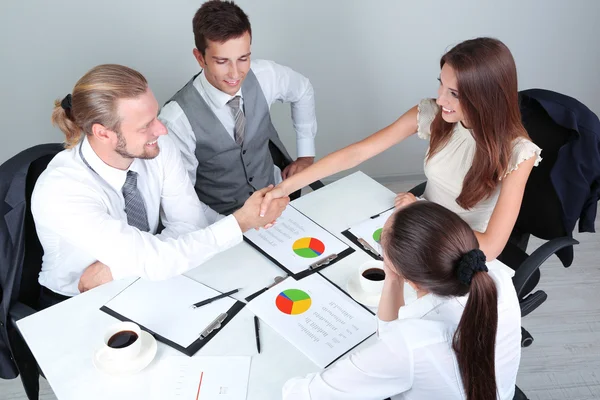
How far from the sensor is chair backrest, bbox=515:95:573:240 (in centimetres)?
189

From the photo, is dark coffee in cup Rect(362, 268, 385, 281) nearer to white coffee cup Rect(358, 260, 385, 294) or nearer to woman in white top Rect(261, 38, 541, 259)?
white coffee cup Rect(358, 260, 385, 294)

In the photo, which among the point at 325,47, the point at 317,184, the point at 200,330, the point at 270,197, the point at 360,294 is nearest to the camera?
the point at 200,330

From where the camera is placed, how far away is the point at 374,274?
1.59 m

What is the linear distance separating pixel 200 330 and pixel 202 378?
0.15m

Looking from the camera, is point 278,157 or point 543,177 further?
point 278,157

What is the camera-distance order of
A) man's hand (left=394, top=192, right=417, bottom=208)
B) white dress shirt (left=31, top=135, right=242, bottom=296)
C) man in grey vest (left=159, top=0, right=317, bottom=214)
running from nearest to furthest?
white dress shirt (left=31, top=135, right=242, bottom=296) < man's hand (left=394, top=192, right=417, bottom=208) < man in grey vest (left=159, top=0, right=317, bottom=214)

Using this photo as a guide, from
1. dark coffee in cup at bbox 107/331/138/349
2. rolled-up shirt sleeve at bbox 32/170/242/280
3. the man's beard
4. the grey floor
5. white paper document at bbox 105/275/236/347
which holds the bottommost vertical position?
the grey floor

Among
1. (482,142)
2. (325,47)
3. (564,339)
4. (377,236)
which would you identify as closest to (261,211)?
(377,236)

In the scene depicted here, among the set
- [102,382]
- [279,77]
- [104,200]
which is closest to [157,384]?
[102,382]

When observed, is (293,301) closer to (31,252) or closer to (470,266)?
(470,266)

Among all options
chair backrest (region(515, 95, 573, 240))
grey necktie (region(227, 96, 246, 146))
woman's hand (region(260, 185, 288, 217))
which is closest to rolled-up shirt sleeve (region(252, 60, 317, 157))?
grey necktie (region(227, 96, 246, 146))

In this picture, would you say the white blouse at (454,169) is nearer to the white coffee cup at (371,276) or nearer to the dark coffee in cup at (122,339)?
the white coffee cup at (371,276)

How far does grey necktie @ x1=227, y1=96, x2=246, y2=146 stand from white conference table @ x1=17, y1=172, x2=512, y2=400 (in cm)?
62

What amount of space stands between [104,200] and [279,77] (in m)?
0.98
